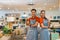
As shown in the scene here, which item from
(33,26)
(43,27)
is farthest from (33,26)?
(43,27)

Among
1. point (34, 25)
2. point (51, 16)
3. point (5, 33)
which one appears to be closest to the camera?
point (34, 25)

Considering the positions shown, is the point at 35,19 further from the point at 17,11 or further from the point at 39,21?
the point at 17,11

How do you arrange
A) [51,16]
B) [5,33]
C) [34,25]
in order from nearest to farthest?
1. [34,25]
2. [5,33]
3. [51,16]

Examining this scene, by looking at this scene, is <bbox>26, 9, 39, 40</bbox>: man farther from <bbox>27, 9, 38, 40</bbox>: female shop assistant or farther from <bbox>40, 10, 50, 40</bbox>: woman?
<bbox>40, 10, 50, 40</bbox>: woman

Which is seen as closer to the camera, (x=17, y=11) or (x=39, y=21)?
(x=39, y=21)

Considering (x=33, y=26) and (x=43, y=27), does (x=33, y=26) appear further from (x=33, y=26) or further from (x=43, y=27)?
(x=43, y=27)

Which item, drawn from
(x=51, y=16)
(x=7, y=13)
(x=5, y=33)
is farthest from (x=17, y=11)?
(x=5, y=33)

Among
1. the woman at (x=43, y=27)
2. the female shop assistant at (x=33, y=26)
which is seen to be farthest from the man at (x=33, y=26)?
the woman at (x=43, y=27)

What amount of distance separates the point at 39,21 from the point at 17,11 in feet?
44.5

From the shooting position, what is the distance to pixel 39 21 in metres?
3.60

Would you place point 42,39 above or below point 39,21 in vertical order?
below

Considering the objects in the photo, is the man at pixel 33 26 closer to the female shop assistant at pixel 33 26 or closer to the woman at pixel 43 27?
the female shop assistant at pixel 33 26

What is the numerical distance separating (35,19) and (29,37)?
20.4 inches

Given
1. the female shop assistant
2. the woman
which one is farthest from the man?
the woman
